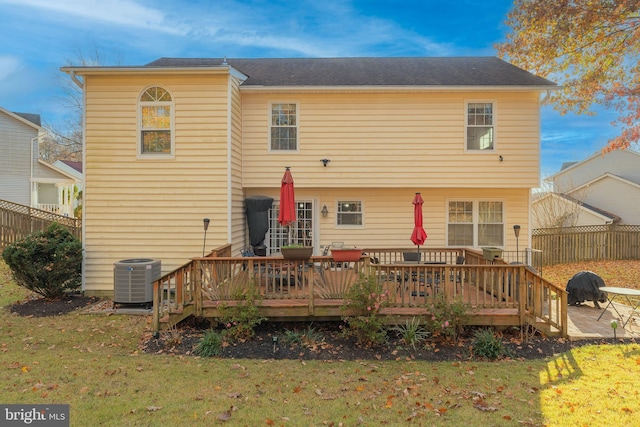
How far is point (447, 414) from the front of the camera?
165 inches

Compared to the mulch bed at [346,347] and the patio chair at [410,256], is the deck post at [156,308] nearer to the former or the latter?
the mulch bed at [346,347]

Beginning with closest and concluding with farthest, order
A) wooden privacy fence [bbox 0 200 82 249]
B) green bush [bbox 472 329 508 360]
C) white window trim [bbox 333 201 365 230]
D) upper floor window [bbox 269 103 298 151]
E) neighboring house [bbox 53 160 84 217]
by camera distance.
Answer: green bush [bbox 472 329 508 360] < upper floor window [bbox 269 103 298 151] < white window trim [bbox 333 201 365 230] < wooden privacy fence [bbox 0 200 82 249] < neighboring house [bbox 53 160 84 217]

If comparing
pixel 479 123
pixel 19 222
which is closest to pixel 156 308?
pixel 479 123

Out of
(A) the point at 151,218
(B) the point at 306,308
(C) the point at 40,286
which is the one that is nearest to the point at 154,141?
(A) the point at 151,218

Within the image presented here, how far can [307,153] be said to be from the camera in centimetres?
1065

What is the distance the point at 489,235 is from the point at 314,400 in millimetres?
8597

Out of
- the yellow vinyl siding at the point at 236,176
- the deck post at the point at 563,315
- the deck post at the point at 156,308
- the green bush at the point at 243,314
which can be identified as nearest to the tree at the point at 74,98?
the yellow vinyl siding at the point at 236,176

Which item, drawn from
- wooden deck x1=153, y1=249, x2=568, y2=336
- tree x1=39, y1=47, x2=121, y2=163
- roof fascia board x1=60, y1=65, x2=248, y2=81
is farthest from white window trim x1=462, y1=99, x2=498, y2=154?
tree x1=39, y1=47, x2=121, y2=163

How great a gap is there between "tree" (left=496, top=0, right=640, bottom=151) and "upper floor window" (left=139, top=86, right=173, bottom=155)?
13413 millimetres

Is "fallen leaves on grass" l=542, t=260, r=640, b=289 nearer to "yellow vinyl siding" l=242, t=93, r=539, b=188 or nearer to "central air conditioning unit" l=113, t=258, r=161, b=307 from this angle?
"yellow vinyl siding" l=242, t=93, r=539, b=188

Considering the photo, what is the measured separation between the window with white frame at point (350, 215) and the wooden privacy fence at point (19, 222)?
10.3m

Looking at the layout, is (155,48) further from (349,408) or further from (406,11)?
(349,408)

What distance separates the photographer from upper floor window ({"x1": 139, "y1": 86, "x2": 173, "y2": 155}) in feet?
31.0

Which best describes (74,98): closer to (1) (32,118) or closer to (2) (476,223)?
(1) (32,118)
